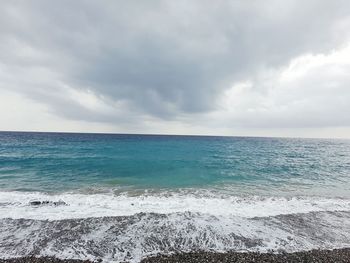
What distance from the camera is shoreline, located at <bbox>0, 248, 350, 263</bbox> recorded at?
241 inches

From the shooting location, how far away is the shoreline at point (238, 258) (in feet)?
20.1

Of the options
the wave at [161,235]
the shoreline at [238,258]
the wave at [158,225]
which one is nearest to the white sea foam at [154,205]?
the wave at [158,225]

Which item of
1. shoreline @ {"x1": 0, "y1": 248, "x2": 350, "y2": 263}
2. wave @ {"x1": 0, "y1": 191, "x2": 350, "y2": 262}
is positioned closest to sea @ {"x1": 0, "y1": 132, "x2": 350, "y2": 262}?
wave @ {"x1": 0, "y1": 191, "x2": 350, "y2": 262}

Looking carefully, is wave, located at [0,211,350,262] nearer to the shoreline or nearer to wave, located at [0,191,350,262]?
wave, located at [0,191,350,262]

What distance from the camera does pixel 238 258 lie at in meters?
6.28

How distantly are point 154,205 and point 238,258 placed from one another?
6165 millimetres

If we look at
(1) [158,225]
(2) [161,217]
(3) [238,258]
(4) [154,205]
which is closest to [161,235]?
(1) [158,225]

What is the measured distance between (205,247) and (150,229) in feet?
8.88

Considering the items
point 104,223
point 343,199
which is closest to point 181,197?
point 104,223

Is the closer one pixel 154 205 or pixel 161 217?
pixel 161 217

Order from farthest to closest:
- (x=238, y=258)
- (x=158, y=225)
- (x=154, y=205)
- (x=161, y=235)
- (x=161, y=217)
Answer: (x=154, y=205) < (x=161, y=217) < (x=158, y=225) < (x=161, y=235) < (x=238, y=258)

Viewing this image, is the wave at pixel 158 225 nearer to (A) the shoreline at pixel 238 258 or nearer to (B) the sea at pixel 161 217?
(B) the sea at pixel 161 217

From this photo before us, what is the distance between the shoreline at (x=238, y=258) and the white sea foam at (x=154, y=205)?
335 cm

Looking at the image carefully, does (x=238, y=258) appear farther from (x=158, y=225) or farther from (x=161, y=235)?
(x=158, y=225)
